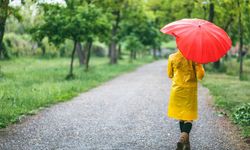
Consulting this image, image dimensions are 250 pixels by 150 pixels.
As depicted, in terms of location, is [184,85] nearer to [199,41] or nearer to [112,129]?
[199,41]

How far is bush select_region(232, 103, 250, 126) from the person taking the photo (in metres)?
10.1

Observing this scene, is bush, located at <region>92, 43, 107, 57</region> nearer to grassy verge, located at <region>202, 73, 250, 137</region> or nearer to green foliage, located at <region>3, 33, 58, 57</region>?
green foliage, located at <region>3, 33, 58, 57</region>

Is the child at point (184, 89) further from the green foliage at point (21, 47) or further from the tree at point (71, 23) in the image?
the green foliage at point (21, 47)

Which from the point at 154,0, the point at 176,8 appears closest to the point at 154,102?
the point at 176,8

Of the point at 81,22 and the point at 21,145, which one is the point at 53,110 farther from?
the point at 81,22

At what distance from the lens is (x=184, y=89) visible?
7.47m

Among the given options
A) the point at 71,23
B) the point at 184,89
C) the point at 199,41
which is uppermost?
the point at 71,23

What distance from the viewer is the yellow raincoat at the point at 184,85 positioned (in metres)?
7.46

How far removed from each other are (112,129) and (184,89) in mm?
2681

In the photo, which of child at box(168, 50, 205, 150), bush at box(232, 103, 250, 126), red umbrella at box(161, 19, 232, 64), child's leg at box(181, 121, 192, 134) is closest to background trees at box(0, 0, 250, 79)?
child at box(168, 50, 205, 150)

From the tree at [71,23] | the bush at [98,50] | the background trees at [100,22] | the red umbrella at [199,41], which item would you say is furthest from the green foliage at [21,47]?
the red umbrella at [199,41]

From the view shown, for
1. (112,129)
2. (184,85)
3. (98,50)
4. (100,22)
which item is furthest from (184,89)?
(98,50)

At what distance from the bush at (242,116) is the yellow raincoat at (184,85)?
300 centimetres

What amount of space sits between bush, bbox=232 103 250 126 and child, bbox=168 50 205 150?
2.95m
